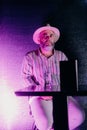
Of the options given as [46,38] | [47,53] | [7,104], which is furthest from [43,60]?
[7,104]

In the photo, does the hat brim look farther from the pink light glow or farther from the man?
the pink light glow

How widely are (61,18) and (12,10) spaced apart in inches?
32.7

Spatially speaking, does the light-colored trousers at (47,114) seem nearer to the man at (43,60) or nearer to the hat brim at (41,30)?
the man at (43,60)

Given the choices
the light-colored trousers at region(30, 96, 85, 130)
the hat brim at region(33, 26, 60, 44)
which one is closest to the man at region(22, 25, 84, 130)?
the hat brim at region(33, 26, 60, 44)

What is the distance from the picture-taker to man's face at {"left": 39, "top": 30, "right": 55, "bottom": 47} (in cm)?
454

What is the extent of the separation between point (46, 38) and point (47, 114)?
1225 millimetres

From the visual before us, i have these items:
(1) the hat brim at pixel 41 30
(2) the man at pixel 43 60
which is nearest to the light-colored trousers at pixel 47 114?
(2) the man at pixel 43 60

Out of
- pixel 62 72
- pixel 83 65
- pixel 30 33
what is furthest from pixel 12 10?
pixel 62 72

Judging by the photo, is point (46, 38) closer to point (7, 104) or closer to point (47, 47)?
point (47, 47)

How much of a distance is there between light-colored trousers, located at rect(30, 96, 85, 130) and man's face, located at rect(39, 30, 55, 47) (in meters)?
0.91

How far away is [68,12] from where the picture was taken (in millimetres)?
4969

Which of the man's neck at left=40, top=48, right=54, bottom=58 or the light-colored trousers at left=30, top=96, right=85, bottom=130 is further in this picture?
the man's neck at left=40, top=48, right=54, bottom=58

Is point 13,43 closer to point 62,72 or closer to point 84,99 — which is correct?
point 84,99

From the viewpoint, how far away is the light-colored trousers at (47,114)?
3830 millimetres
